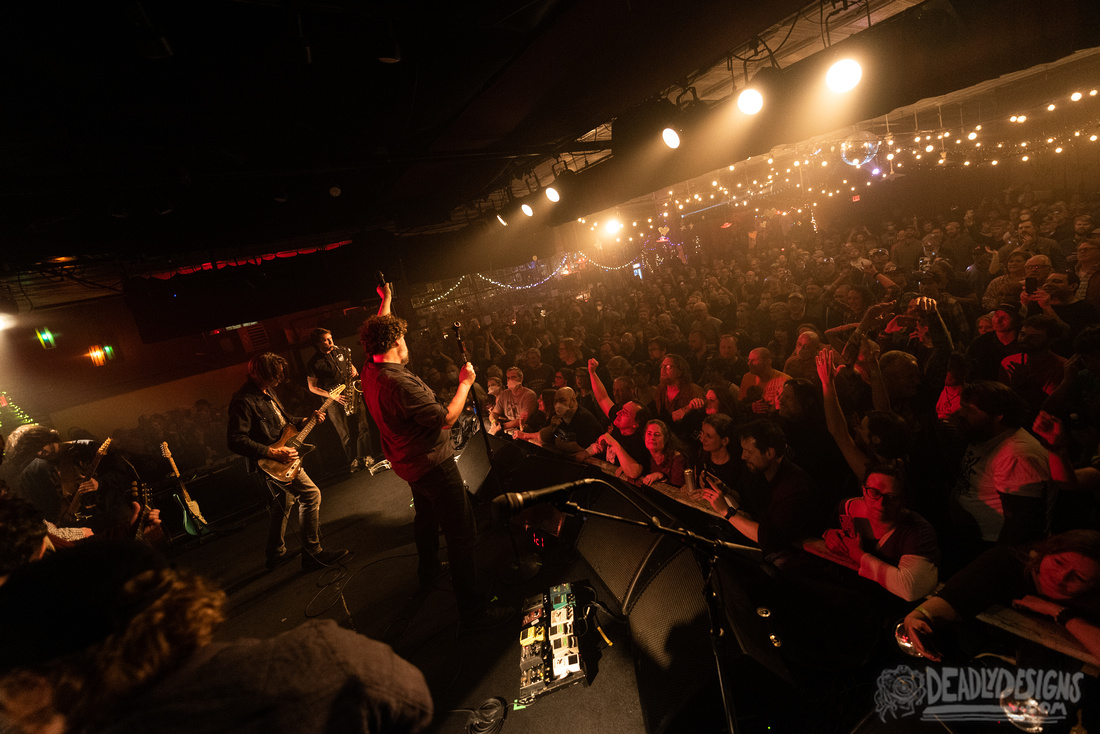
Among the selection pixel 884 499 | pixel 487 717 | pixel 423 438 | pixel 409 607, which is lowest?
pixel 487 717

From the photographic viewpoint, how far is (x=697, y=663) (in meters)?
1.67

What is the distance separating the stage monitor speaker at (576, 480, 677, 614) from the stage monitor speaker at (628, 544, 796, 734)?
0.19 metres

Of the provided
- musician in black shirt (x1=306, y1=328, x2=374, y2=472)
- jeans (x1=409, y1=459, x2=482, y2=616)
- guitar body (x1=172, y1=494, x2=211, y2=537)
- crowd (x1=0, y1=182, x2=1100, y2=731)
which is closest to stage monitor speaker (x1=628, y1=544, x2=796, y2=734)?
crowd (x1=0, y1=182, x2=1100, y2=731)

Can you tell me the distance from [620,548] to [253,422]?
10.6ft

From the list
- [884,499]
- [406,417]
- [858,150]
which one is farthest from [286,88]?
[858,150]

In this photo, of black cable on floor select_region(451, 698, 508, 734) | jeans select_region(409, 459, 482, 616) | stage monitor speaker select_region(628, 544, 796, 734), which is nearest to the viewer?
stage monitor speaker select_region(628, 544, 796, 734)

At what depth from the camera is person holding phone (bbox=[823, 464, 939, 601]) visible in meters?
1.82

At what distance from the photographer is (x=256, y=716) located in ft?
2.30

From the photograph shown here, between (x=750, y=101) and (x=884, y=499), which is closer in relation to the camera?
(x=884, y=499)

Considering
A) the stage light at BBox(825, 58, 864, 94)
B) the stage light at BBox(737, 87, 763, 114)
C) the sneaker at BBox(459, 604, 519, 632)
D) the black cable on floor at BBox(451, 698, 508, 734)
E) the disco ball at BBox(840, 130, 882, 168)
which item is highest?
the disco ball at BBox(840, 130, 882, 168)

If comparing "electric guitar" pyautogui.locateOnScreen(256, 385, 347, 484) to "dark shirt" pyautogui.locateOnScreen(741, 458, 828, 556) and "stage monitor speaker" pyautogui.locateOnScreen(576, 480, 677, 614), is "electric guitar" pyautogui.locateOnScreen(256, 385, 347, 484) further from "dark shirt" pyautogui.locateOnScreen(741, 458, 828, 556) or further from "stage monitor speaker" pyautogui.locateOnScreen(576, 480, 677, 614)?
"dark shirt" pyautogui.locateOnScreen(741, 458, 828, 556)

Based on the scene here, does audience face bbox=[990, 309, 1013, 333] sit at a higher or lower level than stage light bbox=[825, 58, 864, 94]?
lower

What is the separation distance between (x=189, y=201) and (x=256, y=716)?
5.03 m

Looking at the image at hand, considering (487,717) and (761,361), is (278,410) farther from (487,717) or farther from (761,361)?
(761,361)
